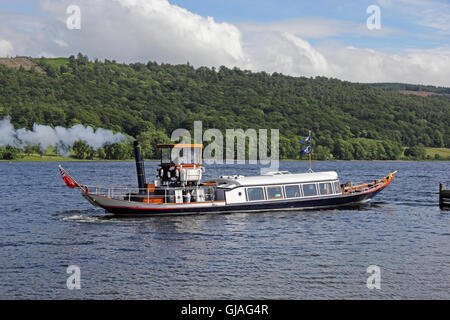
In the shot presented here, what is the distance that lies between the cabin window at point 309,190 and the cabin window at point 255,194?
6215 mm

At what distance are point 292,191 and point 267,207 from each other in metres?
4.06

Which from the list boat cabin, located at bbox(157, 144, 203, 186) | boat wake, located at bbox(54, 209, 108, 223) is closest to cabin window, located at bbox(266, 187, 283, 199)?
boat cabin, located at bbox(157, 144, 203, 186)

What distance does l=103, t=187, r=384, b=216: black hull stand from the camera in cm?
5928

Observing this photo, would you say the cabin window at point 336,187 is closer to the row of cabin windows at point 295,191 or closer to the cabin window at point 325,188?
the row of cabin windows at point 295,191

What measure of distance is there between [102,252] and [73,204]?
37998 mm

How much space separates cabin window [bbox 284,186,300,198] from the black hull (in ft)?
2.52

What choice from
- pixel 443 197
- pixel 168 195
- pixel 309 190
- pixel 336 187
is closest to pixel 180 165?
pixel 168 195

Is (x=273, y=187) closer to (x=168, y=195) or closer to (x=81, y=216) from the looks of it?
(x=168, y=195)

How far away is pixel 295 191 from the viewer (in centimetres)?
6562

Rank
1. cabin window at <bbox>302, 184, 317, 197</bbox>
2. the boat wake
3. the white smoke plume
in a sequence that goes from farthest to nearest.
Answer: the white smoke plume → cabin window at <bbox>302, 184, 317, 197</bbox> → the boat wake

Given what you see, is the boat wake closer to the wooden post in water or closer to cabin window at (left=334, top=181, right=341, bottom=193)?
cabin window at (left=334, top=181, right=341, bottom=193)

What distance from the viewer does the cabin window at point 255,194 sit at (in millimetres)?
62688
